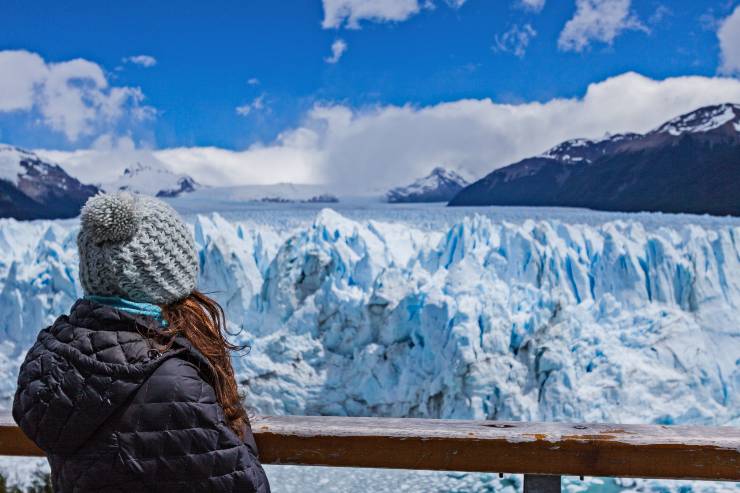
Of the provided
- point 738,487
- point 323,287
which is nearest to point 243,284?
point 323,287

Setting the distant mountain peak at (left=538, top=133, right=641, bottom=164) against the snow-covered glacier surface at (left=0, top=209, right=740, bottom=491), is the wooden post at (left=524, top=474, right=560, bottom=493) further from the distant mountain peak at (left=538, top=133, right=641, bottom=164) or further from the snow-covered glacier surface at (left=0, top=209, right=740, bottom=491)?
the distant mountain peak at (left=538, top=133, right=641, bottom=164)

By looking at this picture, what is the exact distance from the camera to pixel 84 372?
668 mm

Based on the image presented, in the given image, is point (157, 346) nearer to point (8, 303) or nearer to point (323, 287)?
point (323, 287)

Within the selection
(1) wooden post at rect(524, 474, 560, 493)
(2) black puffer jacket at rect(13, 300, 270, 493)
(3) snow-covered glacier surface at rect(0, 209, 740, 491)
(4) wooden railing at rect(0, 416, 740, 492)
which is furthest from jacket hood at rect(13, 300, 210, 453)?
(3) snow-covered glacier surface at rect(0, 209, 740, 491)

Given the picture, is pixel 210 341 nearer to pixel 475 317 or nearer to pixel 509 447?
pixel 509 447

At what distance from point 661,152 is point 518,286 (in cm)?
294

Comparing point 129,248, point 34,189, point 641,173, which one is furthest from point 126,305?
point 34,189

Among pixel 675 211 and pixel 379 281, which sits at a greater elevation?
pixel 675 211

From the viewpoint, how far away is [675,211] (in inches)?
277

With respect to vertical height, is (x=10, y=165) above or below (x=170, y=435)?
above

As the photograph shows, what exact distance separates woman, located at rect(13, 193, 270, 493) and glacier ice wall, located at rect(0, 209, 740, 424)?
143 inches

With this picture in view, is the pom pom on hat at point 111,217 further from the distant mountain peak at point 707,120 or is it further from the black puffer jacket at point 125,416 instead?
the distant mountain peak at point 707,120

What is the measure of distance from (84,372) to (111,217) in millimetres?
163

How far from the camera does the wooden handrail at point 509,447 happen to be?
0.97 meters
